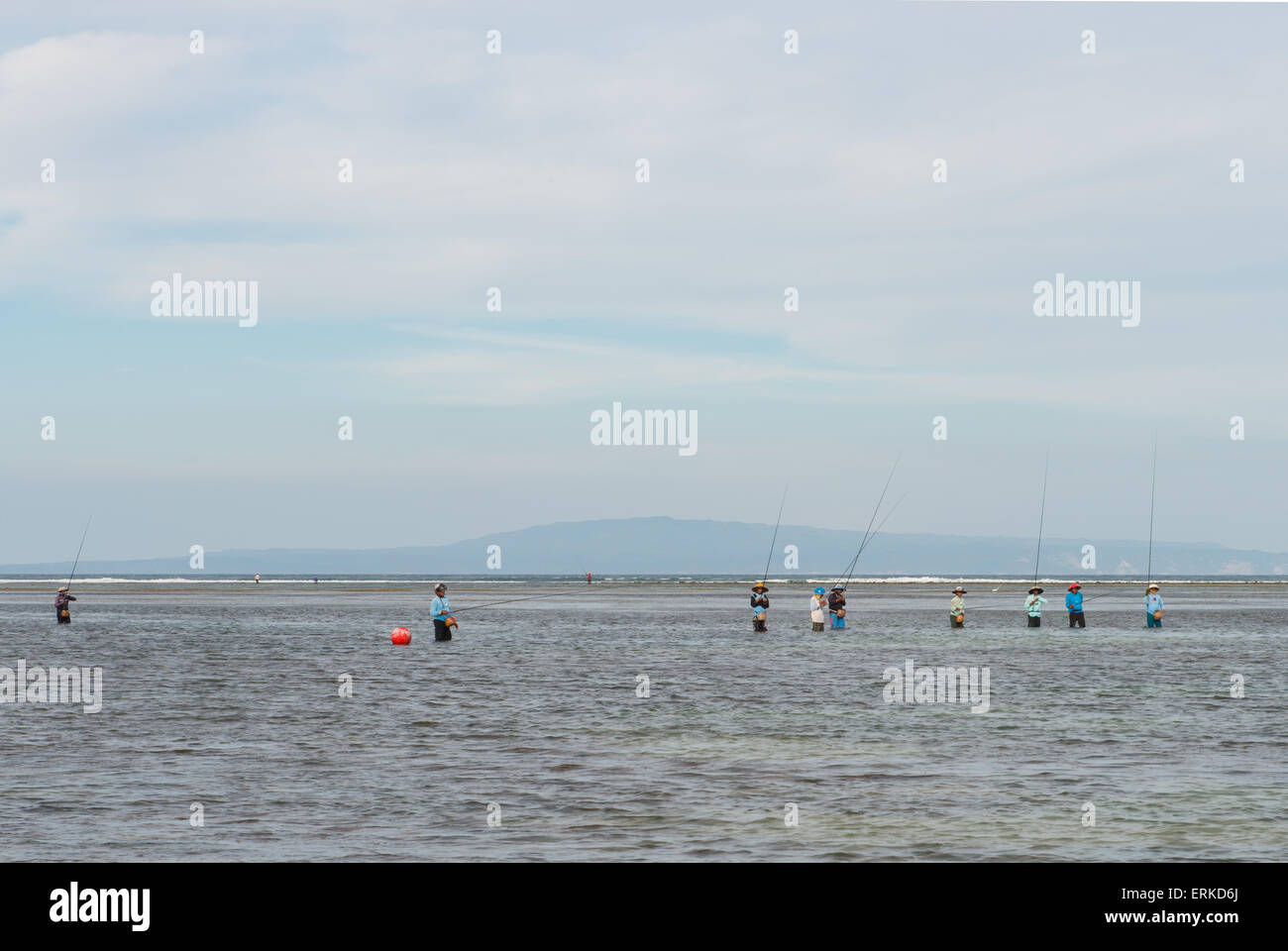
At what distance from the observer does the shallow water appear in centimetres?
1265

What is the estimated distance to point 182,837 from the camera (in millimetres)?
12859

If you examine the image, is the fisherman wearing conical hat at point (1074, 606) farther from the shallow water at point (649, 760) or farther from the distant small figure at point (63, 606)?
the distant small figure at point (63, 606)

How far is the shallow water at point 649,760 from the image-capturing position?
498 inches

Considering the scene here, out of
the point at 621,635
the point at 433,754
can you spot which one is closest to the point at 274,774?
the point at 433,754

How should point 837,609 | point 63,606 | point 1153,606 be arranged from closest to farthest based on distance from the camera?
1. point 837,609
2. point 1153,606
3. point 63,606

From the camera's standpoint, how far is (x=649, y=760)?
58.1 feet

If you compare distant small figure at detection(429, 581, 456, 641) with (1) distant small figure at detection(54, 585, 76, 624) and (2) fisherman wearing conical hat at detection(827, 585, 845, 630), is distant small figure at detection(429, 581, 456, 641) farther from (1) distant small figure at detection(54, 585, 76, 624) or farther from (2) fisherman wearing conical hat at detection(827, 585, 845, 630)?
(1) distant small figure at detection(54, 585, 76, 624)

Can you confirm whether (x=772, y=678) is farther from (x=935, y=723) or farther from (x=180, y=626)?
(x=180, y=626)
